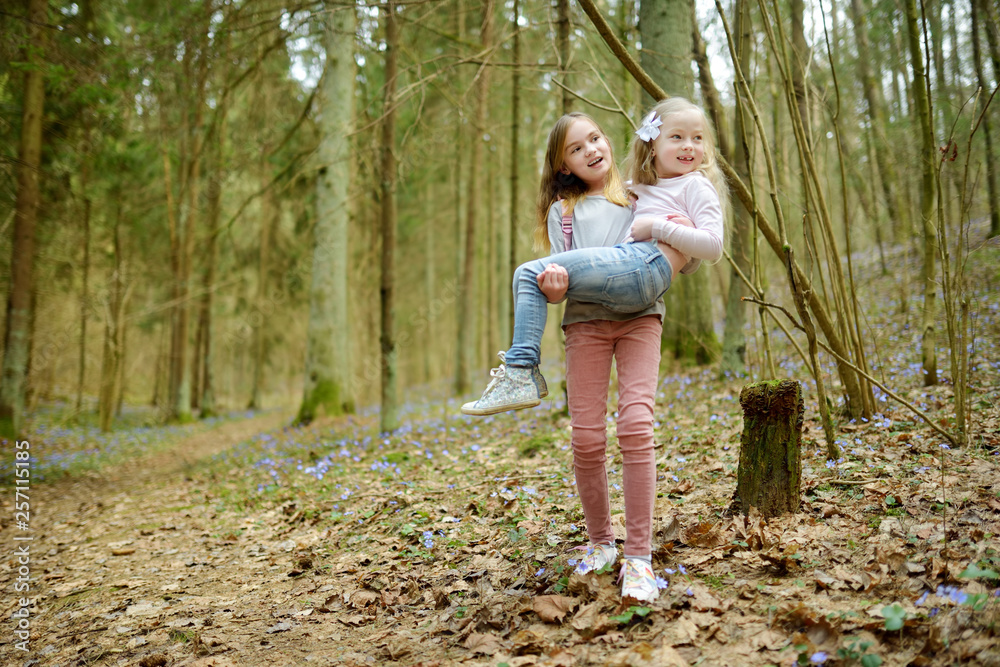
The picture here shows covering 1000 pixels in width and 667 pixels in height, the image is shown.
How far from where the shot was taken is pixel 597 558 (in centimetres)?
253

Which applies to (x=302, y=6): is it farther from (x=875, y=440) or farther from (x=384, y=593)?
(x=875, y=440)

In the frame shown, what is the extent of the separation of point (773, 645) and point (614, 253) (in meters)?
1.44

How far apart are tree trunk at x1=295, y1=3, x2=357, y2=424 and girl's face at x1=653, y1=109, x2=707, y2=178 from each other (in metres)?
7.55

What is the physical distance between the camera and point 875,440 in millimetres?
3721

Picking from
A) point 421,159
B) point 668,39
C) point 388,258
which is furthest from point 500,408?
point 421,159

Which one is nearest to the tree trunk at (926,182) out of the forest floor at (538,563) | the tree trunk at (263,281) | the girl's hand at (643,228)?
the forest floor at (538,563)

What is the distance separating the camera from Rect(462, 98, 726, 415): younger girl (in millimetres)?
2193

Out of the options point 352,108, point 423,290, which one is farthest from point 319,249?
point 423,290

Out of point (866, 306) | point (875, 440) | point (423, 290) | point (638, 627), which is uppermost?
point (423, 290)

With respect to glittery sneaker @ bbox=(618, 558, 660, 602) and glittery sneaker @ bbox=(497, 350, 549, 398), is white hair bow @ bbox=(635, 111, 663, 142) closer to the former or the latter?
glittery sneaker @ bbox=(497, 350, 549, 398)

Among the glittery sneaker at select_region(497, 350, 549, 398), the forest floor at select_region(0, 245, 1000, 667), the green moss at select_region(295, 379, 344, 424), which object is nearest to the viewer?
the forest floor at select_region(0, 245, 1000, 667)

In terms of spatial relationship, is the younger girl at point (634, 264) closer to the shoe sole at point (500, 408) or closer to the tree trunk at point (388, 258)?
the shoe sole at point (500, 408)

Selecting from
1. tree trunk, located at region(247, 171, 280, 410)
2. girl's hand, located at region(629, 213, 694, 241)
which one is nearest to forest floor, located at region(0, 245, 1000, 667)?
girl's hand, located at region(629, 213, 694, 241)

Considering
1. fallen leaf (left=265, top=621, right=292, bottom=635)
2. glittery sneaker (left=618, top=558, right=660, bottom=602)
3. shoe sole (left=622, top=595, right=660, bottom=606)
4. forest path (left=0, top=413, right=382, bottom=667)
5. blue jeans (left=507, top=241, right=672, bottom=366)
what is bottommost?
forest path (left=0, top=413, right=382, bottom=667)
